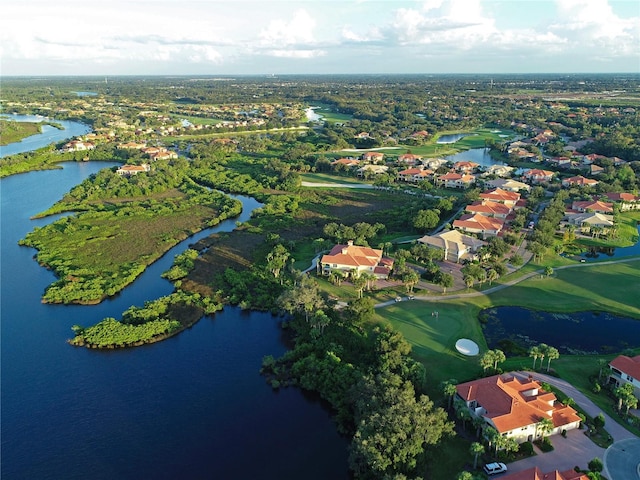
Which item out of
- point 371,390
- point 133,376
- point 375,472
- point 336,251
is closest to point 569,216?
point 336,251

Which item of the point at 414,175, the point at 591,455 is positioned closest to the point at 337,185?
the point at 414,175

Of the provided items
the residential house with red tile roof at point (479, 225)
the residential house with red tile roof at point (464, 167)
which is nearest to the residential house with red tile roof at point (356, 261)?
the residential house with red tile roof at point (479, 225)

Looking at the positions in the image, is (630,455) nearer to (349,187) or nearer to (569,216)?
(569,216)

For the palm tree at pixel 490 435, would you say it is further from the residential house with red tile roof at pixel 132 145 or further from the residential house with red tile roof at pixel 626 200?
the residential house with red tile roof at pixel 132 145

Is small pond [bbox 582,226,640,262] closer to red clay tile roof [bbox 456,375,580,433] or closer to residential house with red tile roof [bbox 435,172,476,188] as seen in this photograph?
red clay tile roof [bbox 456,375,580,433]

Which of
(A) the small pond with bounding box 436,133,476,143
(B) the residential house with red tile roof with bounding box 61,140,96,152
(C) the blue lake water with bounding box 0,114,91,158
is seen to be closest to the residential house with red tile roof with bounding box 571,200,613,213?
(A) the small pond with bounding box 436,133,476,143

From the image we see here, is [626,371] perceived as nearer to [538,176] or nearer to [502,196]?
[502,196]
